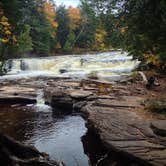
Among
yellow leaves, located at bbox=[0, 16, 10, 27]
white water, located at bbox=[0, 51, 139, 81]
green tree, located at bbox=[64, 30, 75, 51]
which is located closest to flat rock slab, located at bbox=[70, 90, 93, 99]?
yellow leaves, located at bbox=[0, 16, 10, 27]

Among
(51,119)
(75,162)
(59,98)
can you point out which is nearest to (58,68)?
(59,98)

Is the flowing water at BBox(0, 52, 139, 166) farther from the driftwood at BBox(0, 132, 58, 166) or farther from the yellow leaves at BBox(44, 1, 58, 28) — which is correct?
the yellow leaves at BBox(44, 1, 58, 28)

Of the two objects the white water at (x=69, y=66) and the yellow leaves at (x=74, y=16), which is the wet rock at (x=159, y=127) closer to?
the white water at (x=69, y=66)

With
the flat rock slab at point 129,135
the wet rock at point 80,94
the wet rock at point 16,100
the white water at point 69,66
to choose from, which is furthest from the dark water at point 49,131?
the white water at point 69,66

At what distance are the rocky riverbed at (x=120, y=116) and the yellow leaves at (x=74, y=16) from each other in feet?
174

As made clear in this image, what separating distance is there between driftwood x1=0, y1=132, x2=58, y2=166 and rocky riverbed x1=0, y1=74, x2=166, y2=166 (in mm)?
2456

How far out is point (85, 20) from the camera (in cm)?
7706

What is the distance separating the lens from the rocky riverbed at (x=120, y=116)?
32.3 ft

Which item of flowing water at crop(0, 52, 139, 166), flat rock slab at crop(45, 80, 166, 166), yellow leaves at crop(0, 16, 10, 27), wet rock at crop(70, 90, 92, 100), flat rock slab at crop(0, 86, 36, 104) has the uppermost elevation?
yellow leaves at crop(0, 16, 10, 27)

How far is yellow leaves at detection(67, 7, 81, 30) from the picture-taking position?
75438 millimetres

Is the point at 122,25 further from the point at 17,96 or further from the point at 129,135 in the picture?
the point at 17,96

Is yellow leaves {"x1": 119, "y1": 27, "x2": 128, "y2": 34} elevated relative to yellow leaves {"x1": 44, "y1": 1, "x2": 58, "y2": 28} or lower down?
lower down

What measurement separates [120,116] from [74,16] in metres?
66.2

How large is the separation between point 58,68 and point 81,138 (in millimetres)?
27544
